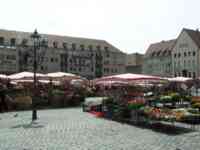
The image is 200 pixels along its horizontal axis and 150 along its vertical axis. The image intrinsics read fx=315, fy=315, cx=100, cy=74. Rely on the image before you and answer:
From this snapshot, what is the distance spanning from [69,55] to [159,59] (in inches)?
954

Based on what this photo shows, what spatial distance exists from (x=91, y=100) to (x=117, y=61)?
66.1 m

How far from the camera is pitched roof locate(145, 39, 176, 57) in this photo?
81.9 meters

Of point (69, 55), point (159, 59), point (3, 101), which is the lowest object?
point (3, 101)

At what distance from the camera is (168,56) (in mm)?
81188

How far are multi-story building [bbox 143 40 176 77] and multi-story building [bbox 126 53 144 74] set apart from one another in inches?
333

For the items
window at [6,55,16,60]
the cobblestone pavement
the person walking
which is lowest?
the cobblestone pavement

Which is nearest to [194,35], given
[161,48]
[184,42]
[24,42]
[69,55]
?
[184,42]

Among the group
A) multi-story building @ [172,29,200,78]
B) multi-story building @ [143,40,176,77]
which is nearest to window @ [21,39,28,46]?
multi-story building @ [143,40,176,77]

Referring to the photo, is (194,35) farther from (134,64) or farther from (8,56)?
(8,56)

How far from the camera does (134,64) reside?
101062 millimetres

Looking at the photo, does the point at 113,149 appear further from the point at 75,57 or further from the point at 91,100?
the point at 75,57

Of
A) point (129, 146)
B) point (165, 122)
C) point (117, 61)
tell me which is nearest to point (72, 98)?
point (165, 122)

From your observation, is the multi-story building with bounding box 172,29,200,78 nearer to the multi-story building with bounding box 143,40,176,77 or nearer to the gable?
the gable

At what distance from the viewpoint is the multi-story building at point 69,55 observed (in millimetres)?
70062
